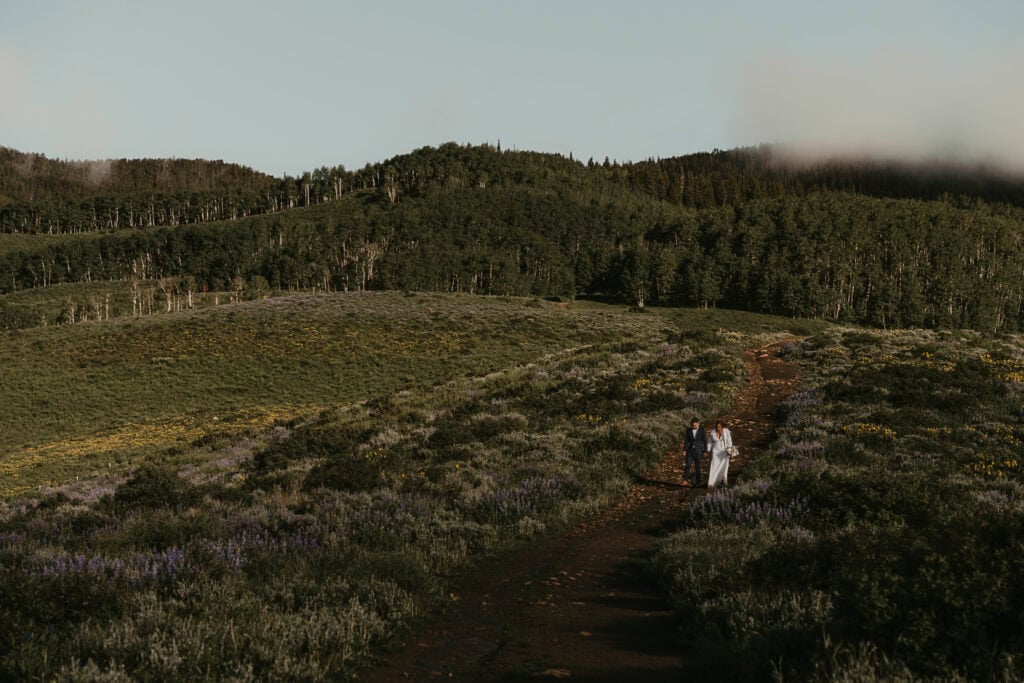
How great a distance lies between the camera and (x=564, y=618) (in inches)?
323

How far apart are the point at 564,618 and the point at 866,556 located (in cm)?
371

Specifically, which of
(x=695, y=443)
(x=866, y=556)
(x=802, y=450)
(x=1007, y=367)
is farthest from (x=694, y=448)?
(x=1007, y=367)

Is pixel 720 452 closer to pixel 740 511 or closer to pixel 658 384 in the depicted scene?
pixel 740 511

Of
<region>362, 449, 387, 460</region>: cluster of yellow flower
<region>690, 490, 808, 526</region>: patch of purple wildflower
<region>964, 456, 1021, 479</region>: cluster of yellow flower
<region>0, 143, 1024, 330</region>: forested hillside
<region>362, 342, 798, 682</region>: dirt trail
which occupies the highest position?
<region>0, 143, 1024, 330</region>: forested hillside

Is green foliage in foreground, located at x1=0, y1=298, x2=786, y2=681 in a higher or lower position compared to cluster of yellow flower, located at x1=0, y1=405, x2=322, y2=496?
higher

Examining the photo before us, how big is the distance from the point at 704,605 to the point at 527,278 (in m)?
157

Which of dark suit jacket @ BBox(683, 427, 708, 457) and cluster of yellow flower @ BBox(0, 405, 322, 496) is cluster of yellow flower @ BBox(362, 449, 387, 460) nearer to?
dark suit jacket @ BBox(683, 427, 708, 457)

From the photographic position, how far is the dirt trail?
6832 millimetres

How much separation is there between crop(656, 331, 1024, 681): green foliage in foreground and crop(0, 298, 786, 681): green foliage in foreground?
11.5 ft

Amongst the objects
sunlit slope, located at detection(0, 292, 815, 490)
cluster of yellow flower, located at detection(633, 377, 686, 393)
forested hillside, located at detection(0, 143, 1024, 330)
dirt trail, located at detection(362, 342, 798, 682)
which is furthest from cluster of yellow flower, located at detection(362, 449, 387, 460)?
forested hillside, located at detection(0, 143, 1024, 330)

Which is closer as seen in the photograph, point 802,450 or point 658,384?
point 802,450

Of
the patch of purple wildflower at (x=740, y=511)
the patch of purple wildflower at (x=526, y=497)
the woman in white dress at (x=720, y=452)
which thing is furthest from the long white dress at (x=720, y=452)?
the patch of purple wildflower at (x=526, y=497)

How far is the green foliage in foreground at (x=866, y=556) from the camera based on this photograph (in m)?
5.66

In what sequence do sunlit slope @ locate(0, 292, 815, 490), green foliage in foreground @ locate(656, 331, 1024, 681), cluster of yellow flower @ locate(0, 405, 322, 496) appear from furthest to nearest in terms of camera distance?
sunlit slope @ locate(0, 292, 815, 490) → cluster of yellow flower @ locate(0, 405, 322, 496) → green foliage in foreground @ locate(656, 331, 1024, 681)
